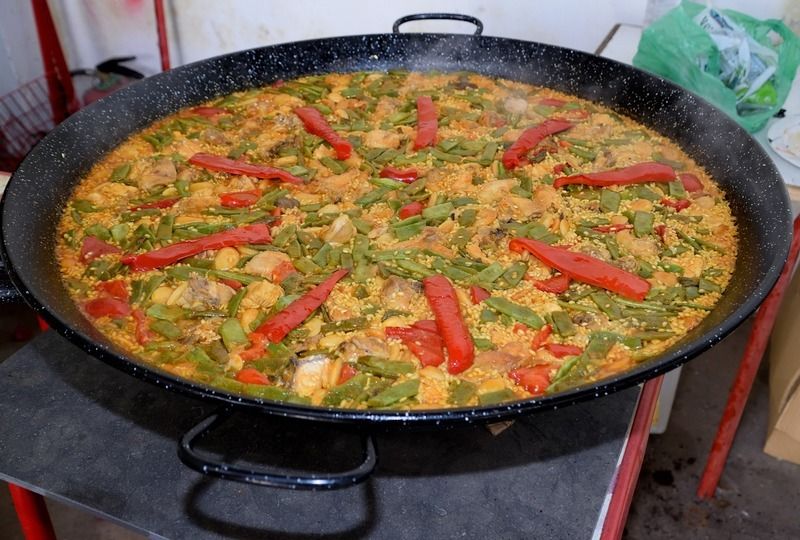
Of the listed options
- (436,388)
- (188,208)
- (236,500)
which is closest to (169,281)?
(188,208)

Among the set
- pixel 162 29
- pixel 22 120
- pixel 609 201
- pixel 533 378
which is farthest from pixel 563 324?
pixel 22 120

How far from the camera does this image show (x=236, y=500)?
1474 mm

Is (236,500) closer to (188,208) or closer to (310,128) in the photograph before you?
(188,208)

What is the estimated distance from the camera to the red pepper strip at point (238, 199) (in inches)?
80.6

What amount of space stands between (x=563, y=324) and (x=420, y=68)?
1.56 meters

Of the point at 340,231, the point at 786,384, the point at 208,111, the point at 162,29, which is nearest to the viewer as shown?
the point at 340,231

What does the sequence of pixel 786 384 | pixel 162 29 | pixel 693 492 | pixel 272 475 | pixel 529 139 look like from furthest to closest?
pixel 162 29, pixel 693 492, pixel 786 384, pixel 529 139, pixel 272 475

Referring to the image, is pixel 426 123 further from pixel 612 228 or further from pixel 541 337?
pixel 541 337

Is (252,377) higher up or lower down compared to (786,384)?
higher up

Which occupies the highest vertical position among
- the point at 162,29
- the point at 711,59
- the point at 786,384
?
the point at 711,59

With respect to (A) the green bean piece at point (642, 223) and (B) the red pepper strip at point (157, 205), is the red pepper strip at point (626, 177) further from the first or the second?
(B) the red pepper strip at point (157, 205)

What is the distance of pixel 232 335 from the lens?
158 centimetres

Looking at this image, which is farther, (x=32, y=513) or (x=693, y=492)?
(x=693, y=492)

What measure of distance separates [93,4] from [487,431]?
430cm
